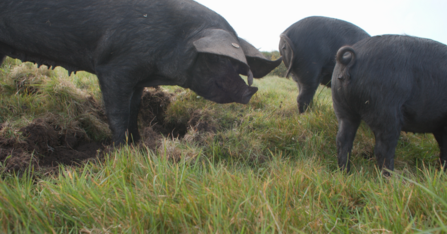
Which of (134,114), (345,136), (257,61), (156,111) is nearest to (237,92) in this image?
(257,61)

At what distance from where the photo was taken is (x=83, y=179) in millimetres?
1811

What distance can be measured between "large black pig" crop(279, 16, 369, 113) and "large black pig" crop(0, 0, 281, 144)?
140 cm

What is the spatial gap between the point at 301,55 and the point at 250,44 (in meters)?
1.08

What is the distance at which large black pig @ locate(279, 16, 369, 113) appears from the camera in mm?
3871

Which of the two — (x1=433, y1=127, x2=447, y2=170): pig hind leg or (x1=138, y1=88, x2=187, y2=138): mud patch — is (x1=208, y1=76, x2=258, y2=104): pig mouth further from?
(x1=433, y1=127, x2=447, y2=170): pig hind leg

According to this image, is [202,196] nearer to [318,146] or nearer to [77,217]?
[77,217]

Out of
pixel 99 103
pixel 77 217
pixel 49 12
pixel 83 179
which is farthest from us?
pixel 99 103

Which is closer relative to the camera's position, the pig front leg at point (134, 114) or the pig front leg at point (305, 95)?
the pig front leg at point (134, 114)

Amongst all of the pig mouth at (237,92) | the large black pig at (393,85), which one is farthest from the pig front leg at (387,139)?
the pig mouth at (237,92)

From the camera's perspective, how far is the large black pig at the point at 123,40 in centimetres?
274

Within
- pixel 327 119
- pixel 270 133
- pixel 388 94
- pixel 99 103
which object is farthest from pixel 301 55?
pixel 99 103

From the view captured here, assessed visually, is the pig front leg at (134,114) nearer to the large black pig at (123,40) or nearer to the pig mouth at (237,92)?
the large black pig at (123,40)

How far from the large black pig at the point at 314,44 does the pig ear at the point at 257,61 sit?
78cm

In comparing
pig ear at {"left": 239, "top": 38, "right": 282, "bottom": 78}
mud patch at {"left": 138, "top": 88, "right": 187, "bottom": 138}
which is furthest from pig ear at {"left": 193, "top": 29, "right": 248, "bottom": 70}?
mud patch at {"left": 138, "top": 88, "right": 187, "bottom": 138}
